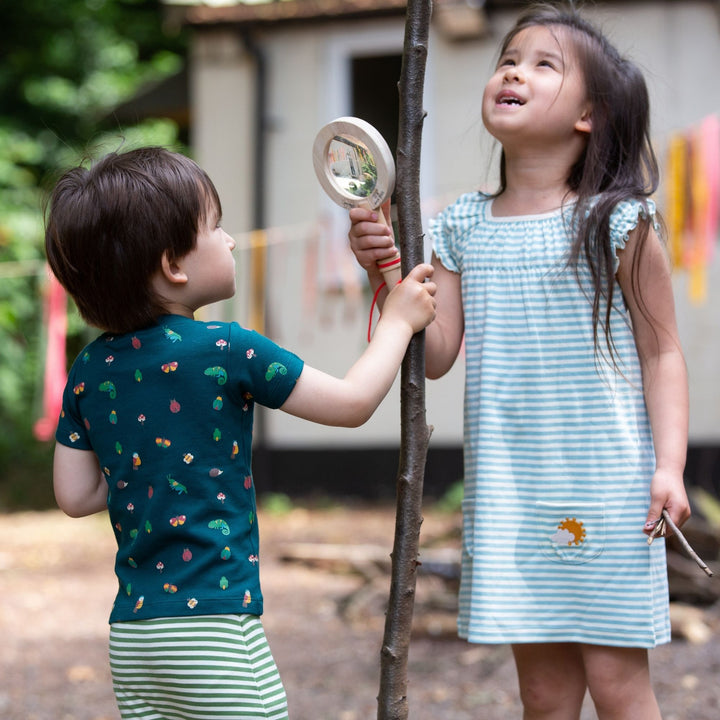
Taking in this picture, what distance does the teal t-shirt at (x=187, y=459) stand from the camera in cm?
148

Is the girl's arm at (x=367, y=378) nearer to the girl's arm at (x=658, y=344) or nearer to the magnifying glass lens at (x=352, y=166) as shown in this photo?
the magnifying glass lens at (x=352, y=166)

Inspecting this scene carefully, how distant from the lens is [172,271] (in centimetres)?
153

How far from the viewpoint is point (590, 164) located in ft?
6.22

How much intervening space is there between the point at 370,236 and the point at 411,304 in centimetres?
19

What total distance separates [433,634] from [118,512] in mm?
2688

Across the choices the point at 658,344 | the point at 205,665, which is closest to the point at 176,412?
the point at 205,665

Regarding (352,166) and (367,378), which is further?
(352,166)

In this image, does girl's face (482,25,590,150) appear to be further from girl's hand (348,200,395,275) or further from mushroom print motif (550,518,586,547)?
mushroom print motif (550,518,586,547)

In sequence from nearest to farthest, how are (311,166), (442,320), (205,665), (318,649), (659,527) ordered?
(205,665)
(659,527)
(442,320)
(318,649)
(311,166)

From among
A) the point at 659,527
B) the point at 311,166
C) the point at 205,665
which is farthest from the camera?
the point at 311,166

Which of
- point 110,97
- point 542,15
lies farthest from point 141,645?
point 110,97

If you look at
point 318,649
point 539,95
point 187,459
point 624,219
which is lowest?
point 318,649

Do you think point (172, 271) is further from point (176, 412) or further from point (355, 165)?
point (355, 165)

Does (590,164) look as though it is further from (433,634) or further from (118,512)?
(433,634)
